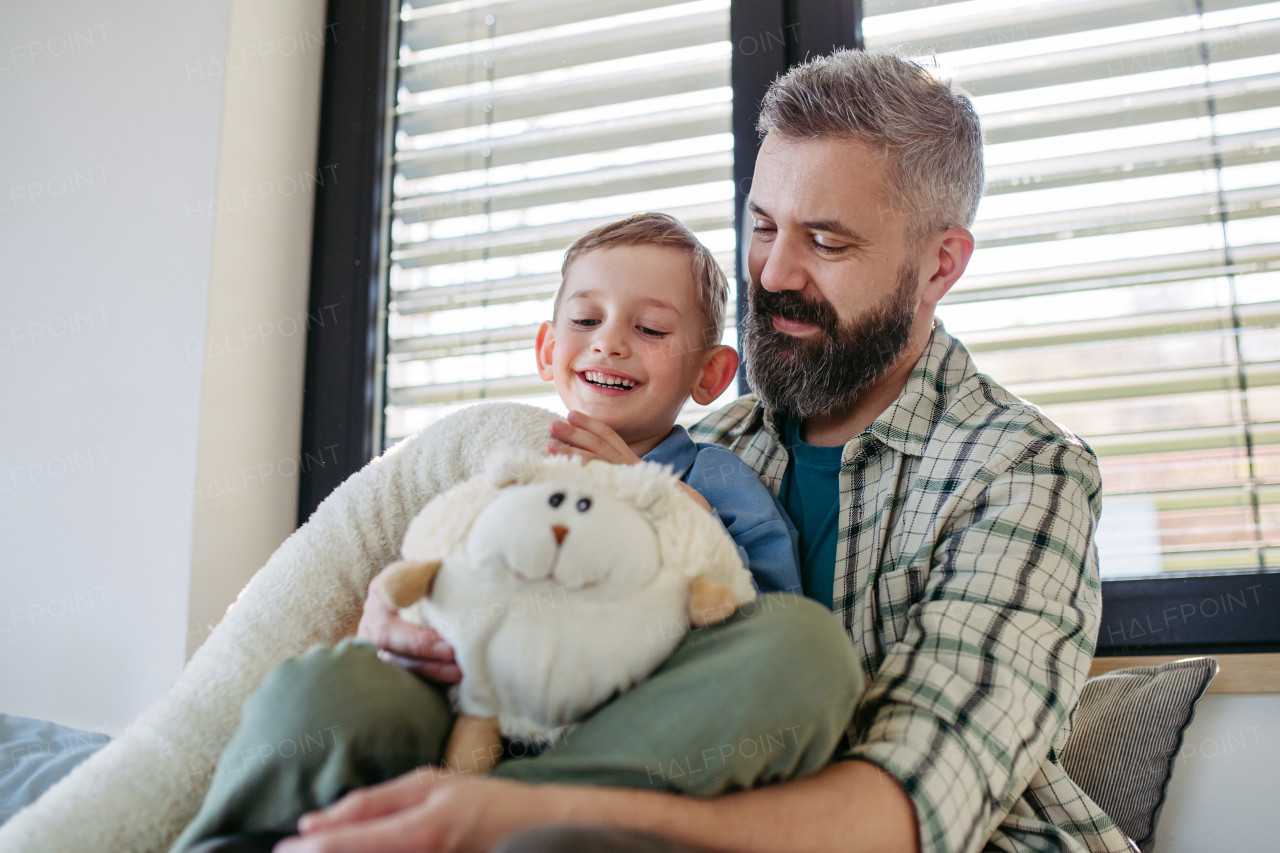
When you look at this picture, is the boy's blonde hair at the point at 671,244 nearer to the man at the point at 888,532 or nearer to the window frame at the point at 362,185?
the man at the point at 888,532

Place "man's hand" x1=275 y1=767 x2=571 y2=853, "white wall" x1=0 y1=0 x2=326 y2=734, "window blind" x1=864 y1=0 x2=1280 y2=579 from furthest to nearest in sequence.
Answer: "white wall" x1=0 y1=0 x2=326 y2=734 < "window blind" x1=864 y1=0 x2=1280 y2=579 < "man's hand" x1=275 y1=767 x2=571 y2=853

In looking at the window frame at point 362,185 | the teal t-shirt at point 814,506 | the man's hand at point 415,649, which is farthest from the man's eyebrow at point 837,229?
the man's hand at point 415,649

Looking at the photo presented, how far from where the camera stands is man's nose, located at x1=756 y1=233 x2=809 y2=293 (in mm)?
1271

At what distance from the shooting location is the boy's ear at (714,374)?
4.18ft

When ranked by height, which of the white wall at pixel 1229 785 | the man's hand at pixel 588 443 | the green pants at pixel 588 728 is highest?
the man's hand at pixel 588 443

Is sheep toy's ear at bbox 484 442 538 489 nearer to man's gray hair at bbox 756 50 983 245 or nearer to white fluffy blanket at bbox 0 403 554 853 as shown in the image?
white fluffy blanket at bbox 0 403 554 853

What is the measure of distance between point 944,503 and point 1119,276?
2.61 feet

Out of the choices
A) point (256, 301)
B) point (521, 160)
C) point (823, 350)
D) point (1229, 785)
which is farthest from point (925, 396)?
point (256, 301)

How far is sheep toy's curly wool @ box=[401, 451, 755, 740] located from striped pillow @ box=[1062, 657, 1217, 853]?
2.51 feet

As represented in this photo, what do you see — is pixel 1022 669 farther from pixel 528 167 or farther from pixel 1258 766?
pixel 528 167

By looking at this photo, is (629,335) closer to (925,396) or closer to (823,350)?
(823,350)

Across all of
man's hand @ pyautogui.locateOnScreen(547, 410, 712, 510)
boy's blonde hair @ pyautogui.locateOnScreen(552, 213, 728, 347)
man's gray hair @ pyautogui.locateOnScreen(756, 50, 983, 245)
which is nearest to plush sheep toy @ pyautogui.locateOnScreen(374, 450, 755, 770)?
man's hand @ pyautogui.locateOnScreen(547, 410, 712, 510)

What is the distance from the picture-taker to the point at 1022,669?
86cm

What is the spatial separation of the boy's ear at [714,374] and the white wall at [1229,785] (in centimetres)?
88
